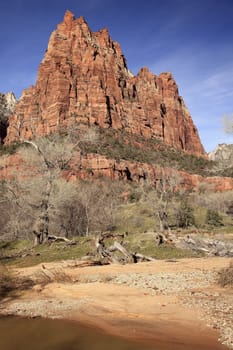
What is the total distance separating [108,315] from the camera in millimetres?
7820

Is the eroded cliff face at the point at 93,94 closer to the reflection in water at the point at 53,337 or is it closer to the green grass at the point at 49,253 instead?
the green grass at the point at 49,253

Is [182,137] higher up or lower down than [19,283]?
higher up

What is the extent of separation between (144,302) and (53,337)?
2951mm

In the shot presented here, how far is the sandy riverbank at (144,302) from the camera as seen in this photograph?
6504 millimetres

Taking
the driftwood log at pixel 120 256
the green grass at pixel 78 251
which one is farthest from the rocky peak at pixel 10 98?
the driftwood log at pixel 120 256

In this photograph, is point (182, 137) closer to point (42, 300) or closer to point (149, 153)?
point (149, 153)

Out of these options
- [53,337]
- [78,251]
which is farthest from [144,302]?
[78,251]

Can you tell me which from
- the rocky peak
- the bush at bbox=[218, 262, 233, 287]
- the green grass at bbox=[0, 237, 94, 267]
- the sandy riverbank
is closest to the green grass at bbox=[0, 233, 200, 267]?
the green grass at bbox=[0, 237, 94, 267]

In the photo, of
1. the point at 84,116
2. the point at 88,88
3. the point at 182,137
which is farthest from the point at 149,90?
the point at 84,116

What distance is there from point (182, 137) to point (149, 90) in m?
23.1

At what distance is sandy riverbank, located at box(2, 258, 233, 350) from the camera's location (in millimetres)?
6504

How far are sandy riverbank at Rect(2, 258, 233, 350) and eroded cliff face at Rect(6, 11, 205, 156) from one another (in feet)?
278

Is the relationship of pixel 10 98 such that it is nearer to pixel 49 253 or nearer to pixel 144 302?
pixel 49 253

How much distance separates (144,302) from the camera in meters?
8.80
